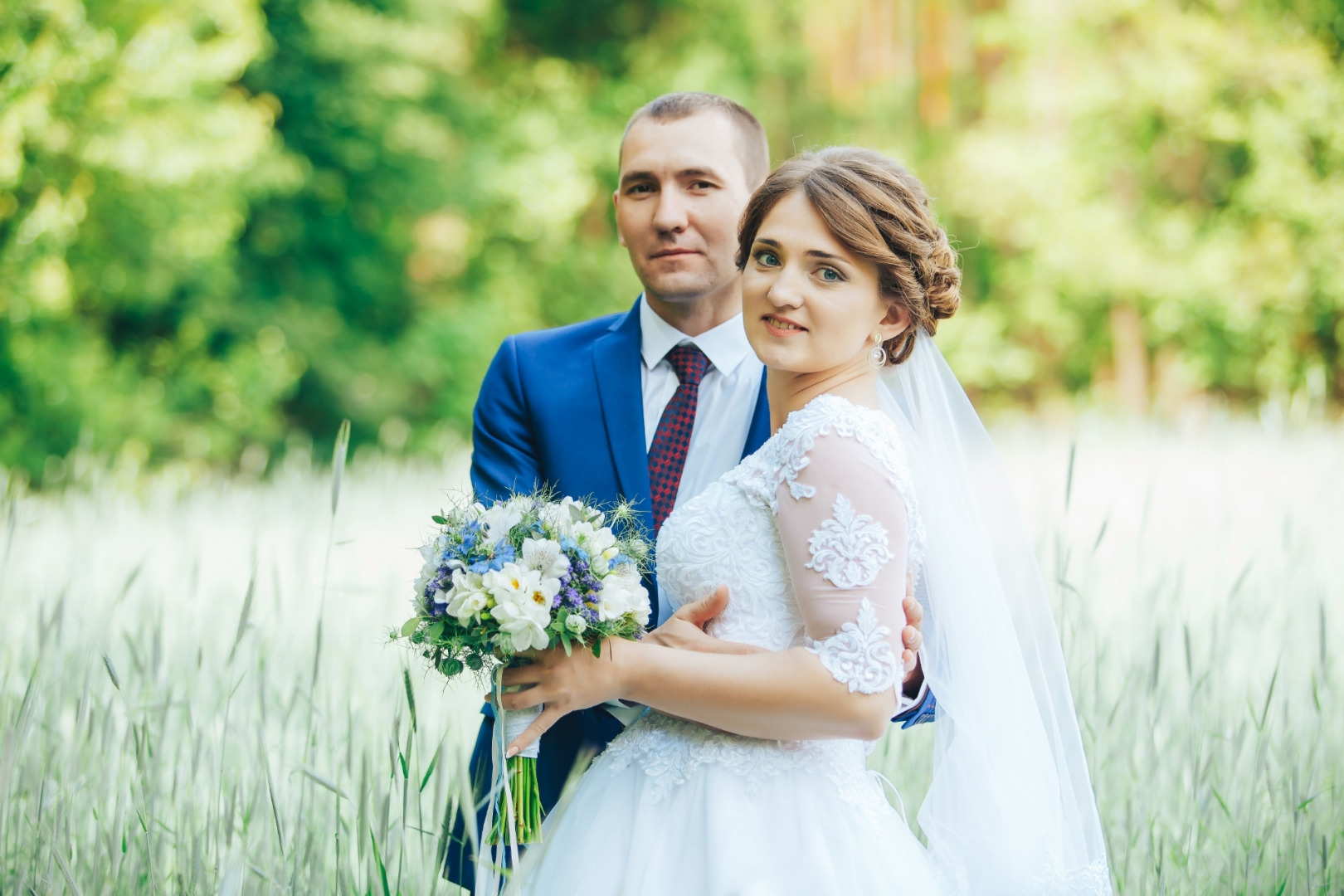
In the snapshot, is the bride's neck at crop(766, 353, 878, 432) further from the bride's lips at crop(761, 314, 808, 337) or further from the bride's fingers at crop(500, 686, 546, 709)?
the bride's fingers at crop(500, 686, 546, 709)

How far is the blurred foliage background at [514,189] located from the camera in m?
8.98

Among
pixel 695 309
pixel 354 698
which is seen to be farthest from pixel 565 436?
pixel 354 698

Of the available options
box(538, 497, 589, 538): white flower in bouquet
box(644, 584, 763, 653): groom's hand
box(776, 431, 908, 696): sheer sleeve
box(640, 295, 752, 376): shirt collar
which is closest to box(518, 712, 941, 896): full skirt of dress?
box(644, 584, 763, 653): groom's hand

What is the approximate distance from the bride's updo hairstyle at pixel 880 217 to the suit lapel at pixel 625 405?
55 cm

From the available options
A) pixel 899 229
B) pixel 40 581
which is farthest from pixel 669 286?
pixel 40 581

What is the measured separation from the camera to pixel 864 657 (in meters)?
2.00

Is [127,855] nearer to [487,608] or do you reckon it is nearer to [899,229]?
[487,608]

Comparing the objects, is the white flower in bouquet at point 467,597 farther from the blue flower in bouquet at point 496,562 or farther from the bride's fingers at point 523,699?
the bride's fingers at point 523,699

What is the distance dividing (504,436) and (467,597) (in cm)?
94

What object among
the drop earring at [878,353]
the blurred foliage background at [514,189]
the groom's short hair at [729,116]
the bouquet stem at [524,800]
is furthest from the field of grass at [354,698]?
the blurred foliage background at [514,189]

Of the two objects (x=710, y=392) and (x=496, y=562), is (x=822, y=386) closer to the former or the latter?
(x=710, y=392)

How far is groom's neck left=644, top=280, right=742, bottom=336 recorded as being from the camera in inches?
113

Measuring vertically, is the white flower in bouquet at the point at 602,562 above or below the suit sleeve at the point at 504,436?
below

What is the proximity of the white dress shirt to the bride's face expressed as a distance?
0.45 meters
